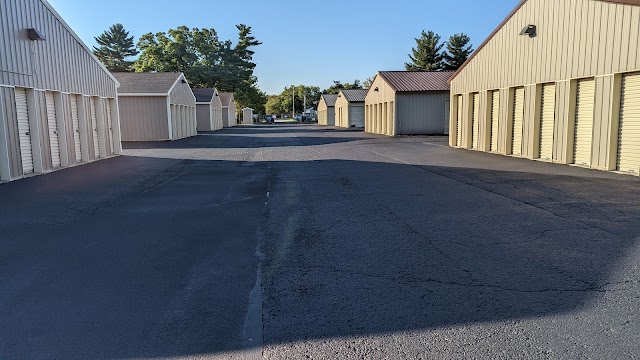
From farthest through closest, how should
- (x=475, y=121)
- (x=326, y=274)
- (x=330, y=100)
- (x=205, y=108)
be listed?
(x=330, y=100), (x=205, y=108), (x=475, y=121), (x=326, y=274)

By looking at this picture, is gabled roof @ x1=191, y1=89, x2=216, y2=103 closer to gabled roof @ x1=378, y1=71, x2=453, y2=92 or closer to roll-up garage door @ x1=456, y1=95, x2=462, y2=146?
gabled roof @ x1=378, y1=71, x2=453, y2=92

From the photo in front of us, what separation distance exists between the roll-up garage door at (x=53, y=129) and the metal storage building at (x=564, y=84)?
54.1ft

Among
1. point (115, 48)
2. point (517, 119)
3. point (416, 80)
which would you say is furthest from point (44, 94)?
point (115, 48)

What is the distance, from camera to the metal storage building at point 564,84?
1212 cm

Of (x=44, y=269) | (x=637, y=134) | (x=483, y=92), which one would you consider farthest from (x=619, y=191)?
(x=483, y=92)

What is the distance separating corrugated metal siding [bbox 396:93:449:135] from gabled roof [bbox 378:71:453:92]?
47 cm

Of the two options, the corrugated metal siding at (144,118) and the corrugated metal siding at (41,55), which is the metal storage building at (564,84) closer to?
the corrugated metal siding at (41,55)

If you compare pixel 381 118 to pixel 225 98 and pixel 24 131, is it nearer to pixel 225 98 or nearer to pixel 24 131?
pixel 24 131

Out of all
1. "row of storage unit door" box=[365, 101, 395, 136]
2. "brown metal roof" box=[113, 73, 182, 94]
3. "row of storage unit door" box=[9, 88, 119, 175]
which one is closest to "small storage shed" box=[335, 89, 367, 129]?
"row of storage unit door" box=[365, 101, 395, 136]

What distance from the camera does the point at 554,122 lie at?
15156mm

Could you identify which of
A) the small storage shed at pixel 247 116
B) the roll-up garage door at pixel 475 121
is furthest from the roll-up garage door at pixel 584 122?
the small storage shed at pixel 247 116

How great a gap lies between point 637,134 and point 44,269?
13.2 meters

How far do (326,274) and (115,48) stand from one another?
312 ft

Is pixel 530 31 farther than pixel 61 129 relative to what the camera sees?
Yes
